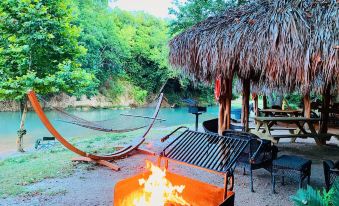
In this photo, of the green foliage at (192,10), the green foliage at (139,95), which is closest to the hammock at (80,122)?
the green foliage at (192,10)

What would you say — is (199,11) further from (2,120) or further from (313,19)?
(2,120)

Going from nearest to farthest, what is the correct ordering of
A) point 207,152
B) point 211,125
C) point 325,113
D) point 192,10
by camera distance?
point 207,152 < point 211,125 < point 325,113 < point 192,10

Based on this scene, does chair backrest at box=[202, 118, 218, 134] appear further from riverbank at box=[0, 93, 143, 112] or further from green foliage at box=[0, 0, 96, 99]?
riverbank at box=[0, 93, 143, 112]

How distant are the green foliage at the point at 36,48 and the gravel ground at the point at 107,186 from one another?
284 cm

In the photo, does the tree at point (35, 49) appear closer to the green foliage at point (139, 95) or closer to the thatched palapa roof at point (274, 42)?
the thatched palapa roof at point (274, 42)

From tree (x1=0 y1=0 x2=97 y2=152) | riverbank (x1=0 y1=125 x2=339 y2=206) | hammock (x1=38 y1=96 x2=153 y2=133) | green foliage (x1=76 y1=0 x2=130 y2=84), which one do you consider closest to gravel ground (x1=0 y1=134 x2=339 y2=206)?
riverbank (x1=0 y1=125 x2=339 y2=206)

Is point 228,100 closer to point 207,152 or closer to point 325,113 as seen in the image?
point 207,152

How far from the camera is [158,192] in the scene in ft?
6.21

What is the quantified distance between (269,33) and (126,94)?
14.3m

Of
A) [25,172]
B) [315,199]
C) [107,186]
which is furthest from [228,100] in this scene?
[25,172]

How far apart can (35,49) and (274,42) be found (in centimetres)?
513

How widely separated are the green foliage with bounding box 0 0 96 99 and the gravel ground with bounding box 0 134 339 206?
2844 mm

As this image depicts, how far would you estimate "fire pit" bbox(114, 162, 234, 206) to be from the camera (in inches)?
71.5

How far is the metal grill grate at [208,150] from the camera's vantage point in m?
1.99
